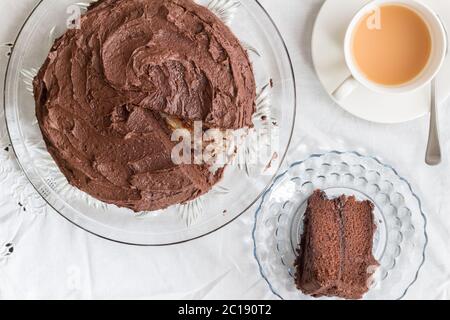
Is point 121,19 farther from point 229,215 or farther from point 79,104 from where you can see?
point 229,215

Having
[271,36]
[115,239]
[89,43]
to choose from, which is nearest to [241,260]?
[115,239]

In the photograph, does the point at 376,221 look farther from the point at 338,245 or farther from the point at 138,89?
the point at 138,89

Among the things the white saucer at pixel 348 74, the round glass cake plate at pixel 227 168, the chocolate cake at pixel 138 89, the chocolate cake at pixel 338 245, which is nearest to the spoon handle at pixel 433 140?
the white saucer at pixel 348 74

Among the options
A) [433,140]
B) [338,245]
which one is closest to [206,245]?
[338,245]

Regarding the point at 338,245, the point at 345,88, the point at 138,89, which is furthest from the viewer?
the point at 338,245

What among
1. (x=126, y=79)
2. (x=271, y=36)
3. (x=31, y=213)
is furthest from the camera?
(x=31, y=213)

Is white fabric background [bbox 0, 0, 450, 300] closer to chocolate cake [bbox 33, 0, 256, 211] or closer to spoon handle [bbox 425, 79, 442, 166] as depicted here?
spoon handle [bbox 425, 79, 442, 166]
